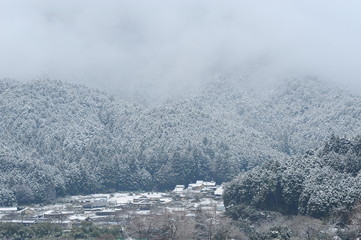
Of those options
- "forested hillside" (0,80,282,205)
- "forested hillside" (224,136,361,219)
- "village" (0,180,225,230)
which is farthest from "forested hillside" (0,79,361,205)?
"forested hillside" (224,136,361,219)

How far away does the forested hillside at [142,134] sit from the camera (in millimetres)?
84375

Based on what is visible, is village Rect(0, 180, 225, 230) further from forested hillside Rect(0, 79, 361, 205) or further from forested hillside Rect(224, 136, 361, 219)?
forested hillside Rect(0, 79, 361, 205)

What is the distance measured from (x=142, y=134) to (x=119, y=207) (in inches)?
1048

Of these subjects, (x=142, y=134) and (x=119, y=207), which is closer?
(x=119, y=207)

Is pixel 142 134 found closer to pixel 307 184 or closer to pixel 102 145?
pixel 102 145

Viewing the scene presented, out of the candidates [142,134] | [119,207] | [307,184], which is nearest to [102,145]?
[142,134]

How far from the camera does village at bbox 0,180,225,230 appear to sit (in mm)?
60906

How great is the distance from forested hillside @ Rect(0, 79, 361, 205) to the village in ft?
10.0

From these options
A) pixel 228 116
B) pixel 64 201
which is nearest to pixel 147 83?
pixel 228 116

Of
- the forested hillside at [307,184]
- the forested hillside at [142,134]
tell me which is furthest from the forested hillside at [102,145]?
the forested hillside at [307,184]

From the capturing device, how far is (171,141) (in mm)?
93375

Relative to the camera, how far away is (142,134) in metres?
96.2

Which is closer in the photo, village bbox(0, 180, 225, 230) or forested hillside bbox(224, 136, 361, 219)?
forested hillside bbox(224, 136, 361, 219)

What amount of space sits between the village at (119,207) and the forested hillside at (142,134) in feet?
10.0
